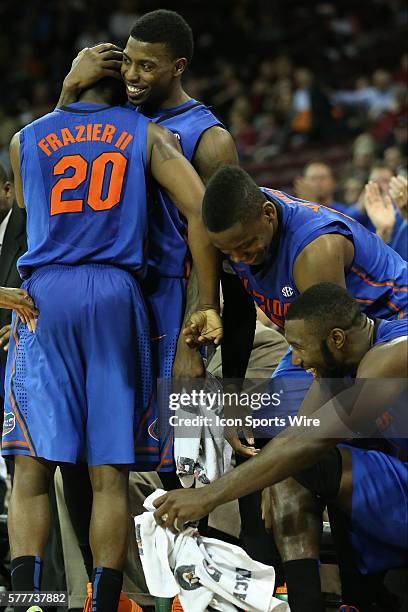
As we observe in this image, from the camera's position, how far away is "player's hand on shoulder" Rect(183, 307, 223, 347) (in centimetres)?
336

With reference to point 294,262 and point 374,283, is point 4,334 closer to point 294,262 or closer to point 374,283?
point 294,262

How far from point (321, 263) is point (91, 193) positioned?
0.84 meters

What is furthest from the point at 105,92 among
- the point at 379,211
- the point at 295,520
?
the point at 379,211

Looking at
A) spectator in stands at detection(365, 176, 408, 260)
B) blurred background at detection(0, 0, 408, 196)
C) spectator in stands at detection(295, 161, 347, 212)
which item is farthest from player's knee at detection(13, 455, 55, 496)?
blurred background at detection(0, 0, 408, 196)

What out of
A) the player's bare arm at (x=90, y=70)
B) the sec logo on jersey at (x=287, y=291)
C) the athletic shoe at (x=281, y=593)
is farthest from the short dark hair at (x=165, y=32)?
the athletic shoe at (x=281, y=593)

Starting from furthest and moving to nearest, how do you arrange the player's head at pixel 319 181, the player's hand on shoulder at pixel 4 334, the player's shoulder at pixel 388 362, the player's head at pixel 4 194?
the player's head at pixel 319 181
the player's head at pixel 4 194
the player's hand on shoulder at pixel 4 334
the player's shoulder at pixel 388 362

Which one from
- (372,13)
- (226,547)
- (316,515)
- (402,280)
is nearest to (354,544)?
(316,515)

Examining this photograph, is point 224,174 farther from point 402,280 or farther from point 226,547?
point 226,547

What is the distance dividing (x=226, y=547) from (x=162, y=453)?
18.3 inches

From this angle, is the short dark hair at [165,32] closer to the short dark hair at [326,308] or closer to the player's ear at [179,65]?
the player's ear at [179,65]

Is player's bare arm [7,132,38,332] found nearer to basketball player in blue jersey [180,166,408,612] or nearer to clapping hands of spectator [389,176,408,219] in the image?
basketball player in blue jersey [180,166,408,612]

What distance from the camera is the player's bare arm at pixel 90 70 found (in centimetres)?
357

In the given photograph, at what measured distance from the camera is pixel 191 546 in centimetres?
312
